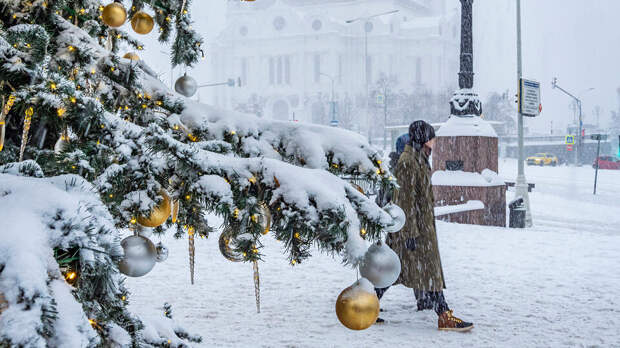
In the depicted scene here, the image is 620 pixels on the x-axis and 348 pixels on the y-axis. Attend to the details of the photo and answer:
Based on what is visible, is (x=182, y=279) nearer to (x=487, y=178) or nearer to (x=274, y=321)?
(x=274, y=321)

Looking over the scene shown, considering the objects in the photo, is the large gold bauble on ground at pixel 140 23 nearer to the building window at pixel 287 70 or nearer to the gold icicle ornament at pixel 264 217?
the gold icicle ornament at pixel 264 217

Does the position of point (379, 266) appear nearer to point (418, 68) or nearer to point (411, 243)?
point (411, 243)

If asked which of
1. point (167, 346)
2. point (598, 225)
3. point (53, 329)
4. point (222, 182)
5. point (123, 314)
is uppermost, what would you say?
point (222, 182)

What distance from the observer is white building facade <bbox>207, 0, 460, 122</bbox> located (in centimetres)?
8544

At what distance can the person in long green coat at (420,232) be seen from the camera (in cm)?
483

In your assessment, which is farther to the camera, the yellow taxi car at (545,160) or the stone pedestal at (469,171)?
the yellow taxi car at (545,160)

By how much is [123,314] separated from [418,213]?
3.34 metres

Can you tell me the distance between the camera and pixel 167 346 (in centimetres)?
230

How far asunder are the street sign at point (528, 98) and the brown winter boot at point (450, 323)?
34.4ft

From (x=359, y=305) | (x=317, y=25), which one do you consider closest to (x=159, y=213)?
(x=359, y=305)

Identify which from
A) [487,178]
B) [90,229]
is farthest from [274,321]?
[487,178]

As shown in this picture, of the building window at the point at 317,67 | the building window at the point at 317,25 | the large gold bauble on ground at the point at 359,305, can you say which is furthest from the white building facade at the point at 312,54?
the large gold bauble on ground at the point at 359,305

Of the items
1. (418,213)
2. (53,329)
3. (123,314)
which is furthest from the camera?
(418,213)

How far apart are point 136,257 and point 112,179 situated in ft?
1.04
